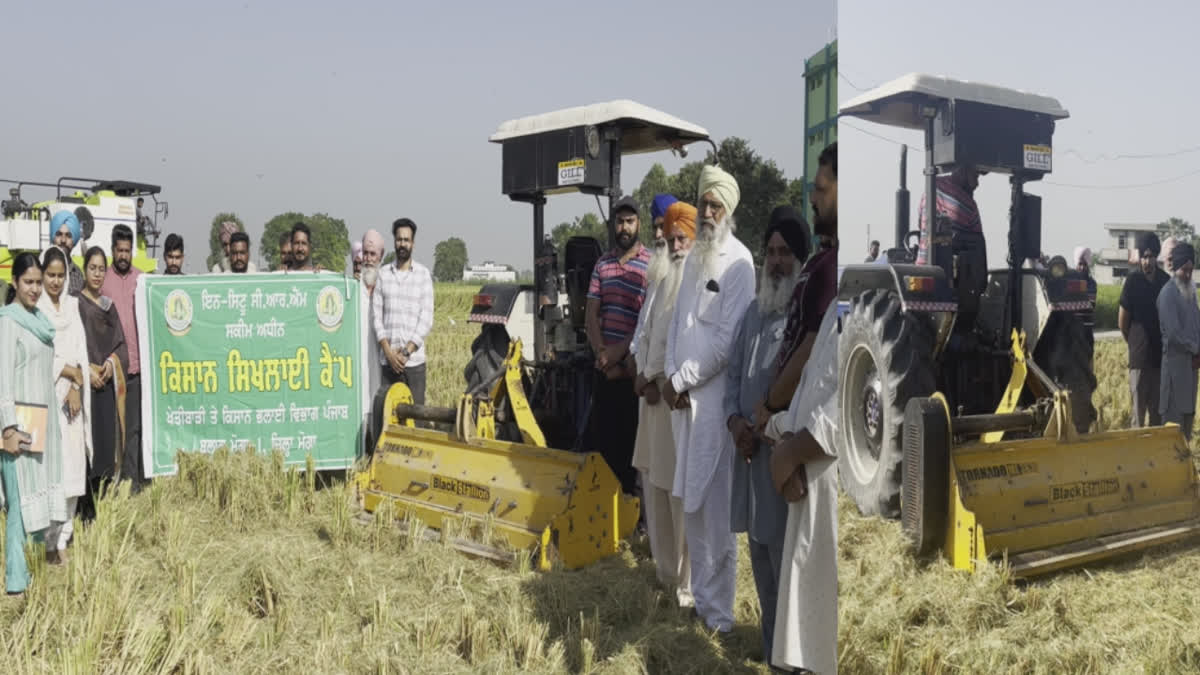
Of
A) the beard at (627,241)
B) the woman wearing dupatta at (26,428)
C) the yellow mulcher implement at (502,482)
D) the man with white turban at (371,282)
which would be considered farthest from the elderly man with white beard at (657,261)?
the man with white turban at (371,282)

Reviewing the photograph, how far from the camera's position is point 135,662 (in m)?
2.96

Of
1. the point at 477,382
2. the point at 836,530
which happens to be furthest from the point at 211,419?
the point at 836,530

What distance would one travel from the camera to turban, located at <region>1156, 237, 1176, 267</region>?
119 centimetres

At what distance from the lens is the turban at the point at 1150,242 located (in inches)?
47.4

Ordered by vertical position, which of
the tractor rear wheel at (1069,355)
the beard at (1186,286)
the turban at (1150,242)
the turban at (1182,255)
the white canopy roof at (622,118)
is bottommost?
the tractor rear wheel at (1069,355)

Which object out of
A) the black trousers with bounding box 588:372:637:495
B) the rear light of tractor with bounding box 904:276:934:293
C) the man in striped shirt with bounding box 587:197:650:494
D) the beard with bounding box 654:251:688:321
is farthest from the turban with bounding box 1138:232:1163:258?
the black trousers with bounding box 588:372:637:495

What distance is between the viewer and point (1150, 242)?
47.5 inches

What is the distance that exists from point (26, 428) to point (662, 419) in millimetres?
2460

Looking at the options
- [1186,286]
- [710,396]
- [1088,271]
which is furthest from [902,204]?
[710,396]

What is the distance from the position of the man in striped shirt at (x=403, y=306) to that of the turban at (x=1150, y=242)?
551cm

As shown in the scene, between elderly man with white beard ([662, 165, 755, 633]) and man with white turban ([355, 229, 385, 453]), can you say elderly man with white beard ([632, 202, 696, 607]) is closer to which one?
elderly man with white beard ([662, 165, 755, 633])

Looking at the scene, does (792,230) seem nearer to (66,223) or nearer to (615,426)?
(615,426)

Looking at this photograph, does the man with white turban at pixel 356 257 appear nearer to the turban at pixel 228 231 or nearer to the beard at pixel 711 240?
the turban at pixel 228 231

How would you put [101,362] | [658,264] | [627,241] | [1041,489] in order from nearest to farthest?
[1041,489]
[658,264]
[627,241]
[101,362]
